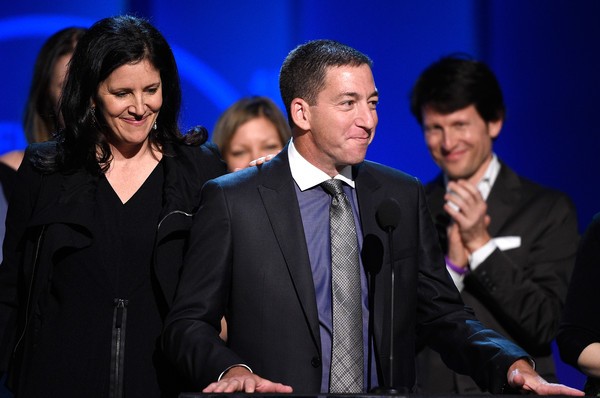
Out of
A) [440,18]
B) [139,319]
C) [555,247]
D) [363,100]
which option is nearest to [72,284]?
[139,319]

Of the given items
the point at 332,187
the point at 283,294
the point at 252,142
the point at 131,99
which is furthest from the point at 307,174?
the point at 252,142

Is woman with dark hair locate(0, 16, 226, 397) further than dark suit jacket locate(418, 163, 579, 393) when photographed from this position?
No

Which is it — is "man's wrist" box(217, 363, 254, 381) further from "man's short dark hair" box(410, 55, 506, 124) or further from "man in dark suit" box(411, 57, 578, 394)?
"man's short dark hair" box(410, 55, 506, 124)

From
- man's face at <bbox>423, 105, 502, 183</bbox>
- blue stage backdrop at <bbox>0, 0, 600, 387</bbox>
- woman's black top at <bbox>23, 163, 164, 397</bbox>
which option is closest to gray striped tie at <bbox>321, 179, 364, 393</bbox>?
woman's black top at <bbox>23, 163, 164, 397</bbox>

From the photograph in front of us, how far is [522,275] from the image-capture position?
383 cm

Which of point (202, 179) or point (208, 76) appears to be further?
point (208, 76)

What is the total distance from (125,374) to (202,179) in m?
0.59

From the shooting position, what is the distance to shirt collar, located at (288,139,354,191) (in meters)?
2.79

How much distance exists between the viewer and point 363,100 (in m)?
2.74

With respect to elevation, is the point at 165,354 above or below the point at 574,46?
below

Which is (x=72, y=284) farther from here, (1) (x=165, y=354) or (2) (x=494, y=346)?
(2) (x=494, y=346)

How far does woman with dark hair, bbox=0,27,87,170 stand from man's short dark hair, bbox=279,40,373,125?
3.42 ft

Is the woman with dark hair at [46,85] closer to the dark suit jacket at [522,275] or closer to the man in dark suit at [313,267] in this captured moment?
the man in dark suit at [313,267]

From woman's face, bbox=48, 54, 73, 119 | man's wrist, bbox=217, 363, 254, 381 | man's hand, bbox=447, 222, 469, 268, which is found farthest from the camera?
man's hand, bbox=447, 222, 469, 268
